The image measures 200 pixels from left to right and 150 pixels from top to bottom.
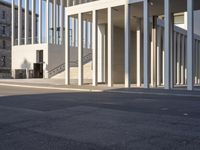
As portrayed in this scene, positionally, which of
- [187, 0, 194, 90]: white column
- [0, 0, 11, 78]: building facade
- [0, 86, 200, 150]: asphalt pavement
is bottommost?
[0, 86, 200, 150]: asphalt pavement

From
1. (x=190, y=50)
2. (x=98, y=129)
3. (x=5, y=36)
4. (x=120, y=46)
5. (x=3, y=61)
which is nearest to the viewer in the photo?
(x=98, y=129)

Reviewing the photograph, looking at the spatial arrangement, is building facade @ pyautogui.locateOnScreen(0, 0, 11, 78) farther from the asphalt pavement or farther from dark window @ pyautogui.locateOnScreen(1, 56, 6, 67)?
the asphalt pavement

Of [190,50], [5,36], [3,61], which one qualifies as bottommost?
[190,50]

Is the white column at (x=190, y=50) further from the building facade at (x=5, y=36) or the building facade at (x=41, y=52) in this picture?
the building facade at (x=5, y=36)

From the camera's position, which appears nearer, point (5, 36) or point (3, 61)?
point (3, 61)

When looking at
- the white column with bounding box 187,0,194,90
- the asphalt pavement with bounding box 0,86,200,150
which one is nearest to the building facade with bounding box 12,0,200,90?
the white column with bounding box 187,0,194,90

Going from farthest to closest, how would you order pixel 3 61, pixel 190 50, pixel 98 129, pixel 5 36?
pixel 5 36, pixel 3 61, pixel 190 50, pixel 98 129

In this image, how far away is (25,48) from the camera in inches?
1902

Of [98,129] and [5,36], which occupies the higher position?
[5,36]

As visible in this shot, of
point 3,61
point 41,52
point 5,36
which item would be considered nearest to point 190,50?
point 41,52

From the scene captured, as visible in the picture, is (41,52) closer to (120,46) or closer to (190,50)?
(120,46)

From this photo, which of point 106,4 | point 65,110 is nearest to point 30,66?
point 106,4

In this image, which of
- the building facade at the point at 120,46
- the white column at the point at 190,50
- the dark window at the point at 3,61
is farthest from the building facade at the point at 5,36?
the white column at the point at 190,50

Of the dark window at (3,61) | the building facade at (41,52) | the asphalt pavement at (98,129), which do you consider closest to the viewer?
the asphalt pavement at (98,129)
